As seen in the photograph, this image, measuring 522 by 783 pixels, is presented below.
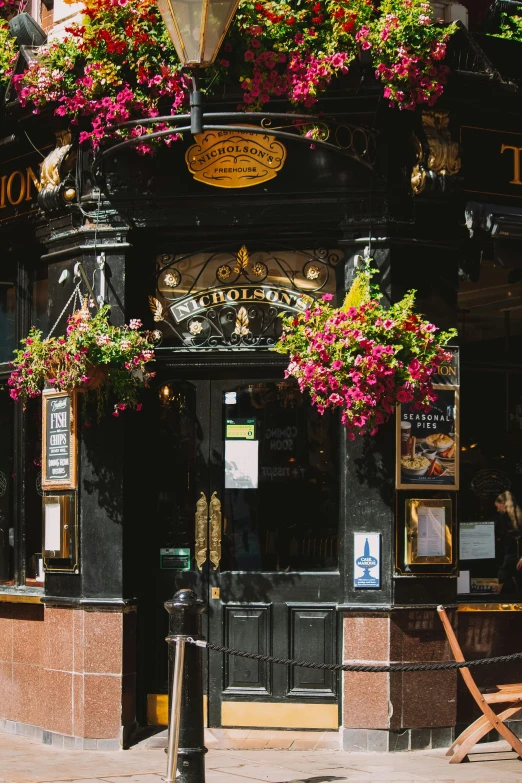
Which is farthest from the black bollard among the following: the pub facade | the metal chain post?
the pub facade

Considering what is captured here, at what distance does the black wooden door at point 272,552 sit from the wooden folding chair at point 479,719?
1.13m

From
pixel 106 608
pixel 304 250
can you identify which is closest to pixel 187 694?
pixel 106 608

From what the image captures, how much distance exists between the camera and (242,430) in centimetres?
1016

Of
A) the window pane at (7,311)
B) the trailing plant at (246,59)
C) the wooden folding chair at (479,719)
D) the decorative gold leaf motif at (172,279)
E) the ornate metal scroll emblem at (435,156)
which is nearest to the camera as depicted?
the wooden folding chair at (479,719)

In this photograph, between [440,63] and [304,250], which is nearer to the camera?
[440,63]

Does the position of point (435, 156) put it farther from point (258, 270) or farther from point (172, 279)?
point (172, 279)

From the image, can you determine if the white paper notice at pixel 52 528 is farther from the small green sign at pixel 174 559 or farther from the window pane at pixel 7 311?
the window pane at pixel 7 311

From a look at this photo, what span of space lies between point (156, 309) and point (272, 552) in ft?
7.13

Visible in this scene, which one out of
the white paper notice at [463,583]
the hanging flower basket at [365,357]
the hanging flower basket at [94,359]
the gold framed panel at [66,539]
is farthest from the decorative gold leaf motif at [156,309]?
the white paper notice at [463,583]

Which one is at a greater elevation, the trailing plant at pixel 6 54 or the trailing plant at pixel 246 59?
the trailing plant at pixel 6 54

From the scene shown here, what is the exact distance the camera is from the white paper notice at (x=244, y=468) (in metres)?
10.1

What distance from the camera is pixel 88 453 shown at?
1000 cm

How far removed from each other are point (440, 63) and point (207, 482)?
3.70 metres

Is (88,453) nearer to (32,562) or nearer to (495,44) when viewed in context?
(32,562)
